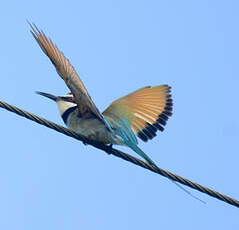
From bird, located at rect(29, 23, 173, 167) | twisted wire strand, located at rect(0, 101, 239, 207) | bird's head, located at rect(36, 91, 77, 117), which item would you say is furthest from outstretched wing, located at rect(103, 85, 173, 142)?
twisted wire strand, located at rect(0, 101, 239, 207)

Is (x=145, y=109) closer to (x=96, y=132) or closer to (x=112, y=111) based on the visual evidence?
(x=112, y=111)

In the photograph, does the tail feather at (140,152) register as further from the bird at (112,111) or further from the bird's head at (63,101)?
the bird's head at (63,101)

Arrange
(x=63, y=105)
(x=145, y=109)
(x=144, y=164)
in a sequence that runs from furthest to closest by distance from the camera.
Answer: (x=145, y=109)
(x=63, y=105)
(x=144, y=164)

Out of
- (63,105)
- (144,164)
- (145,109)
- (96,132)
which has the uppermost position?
(145,109)

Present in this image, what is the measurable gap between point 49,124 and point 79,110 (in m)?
0.86

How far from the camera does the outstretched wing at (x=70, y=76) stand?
159 inches

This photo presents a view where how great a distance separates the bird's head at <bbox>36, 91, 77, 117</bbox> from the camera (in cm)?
452

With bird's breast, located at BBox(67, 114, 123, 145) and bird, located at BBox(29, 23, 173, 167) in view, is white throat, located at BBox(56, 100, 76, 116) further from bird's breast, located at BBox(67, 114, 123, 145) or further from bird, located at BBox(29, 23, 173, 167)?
bird's breast, located at BBox(67, 114, 123, 145)

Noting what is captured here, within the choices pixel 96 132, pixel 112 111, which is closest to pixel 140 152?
pixel 96 132

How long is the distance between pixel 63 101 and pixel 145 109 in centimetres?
67

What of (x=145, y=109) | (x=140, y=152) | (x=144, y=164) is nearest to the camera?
(x=144, y=164)

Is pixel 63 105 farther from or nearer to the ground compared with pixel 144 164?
farther from the ground

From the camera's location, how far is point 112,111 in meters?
4.61

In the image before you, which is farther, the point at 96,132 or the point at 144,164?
the point at 96,132
